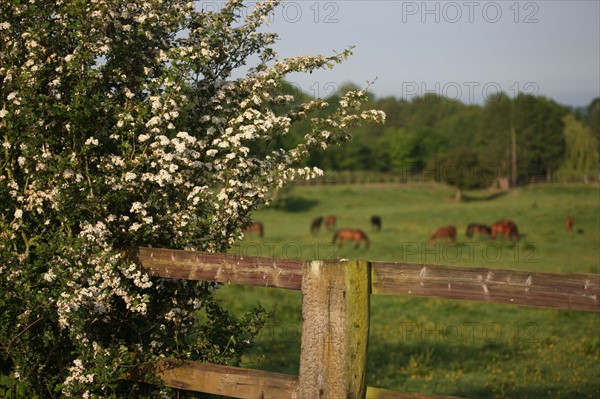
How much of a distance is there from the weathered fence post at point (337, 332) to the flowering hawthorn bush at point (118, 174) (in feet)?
6.07

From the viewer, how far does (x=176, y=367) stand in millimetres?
6477

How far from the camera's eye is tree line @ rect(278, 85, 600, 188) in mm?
81125

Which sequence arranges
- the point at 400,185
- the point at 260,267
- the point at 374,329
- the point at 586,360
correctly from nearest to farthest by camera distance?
1. the point at 260,267
2. the point at 586,360
3. the point at 374,329
4. the point at 400,185

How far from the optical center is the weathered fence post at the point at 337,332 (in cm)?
535

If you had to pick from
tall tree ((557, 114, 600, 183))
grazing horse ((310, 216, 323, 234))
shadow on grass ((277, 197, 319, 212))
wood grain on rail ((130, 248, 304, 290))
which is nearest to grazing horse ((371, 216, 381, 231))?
grazing horse ((310, 216, 323, 234))

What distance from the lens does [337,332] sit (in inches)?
212

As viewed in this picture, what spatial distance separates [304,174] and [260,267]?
199cm

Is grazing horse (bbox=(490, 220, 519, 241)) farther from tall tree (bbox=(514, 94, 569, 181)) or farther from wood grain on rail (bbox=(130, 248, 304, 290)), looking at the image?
tall tree (bbox=(514, 94, 569, 181))

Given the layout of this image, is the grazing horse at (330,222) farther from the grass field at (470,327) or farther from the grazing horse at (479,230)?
the grazing horse at (479,230)

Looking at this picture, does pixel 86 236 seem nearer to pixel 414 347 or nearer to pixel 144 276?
pixel 144 276

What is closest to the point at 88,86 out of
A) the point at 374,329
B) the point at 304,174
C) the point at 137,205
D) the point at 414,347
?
the point at 137,205

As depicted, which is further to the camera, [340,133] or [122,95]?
[340,133]

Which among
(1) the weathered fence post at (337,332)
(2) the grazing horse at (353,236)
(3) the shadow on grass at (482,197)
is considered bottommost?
(2) the grazing horse at (353,236)

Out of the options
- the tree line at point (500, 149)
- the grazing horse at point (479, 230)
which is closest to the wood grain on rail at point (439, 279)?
the grazing horse at point (479, 230)
